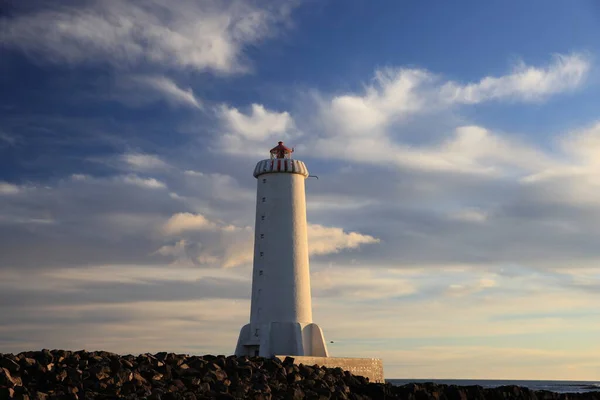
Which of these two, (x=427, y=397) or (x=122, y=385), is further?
(x=427, y=397)

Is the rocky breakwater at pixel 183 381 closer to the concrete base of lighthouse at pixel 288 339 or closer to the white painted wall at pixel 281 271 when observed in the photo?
the concrete base of lighthouse at pixel 288 339

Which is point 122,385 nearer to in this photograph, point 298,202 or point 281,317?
point 281,317

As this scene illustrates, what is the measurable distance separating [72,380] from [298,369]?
632cm

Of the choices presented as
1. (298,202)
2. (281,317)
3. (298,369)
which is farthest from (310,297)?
(298,369)

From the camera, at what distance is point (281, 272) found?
82.4 ft

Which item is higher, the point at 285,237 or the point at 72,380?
the point at 285,237

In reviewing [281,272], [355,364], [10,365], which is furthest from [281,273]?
[10,365]

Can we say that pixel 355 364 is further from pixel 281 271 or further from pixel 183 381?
pixel 183 381

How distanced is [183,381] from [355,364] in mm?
8214

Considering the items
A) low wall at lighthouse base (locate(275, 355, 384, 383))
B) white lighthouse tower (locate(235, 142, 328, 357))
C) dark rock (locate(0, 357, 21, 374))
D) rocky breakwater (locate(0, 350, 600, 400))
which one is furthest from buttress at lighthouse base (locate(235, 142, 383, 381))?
dark rock (locate(0, 357, 21, 374))

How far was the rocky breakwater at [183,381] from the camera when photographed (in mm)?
14609

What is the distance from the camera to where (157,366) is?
55.1 ft

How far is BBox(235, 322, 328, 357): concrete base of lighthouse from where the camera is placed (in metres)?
24.5

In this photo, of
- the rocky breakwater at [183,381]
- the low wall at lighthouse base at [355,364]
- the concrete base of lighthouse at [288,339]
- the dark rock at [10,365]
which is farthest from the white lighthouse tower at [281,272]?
the dark rock at [10,365]
